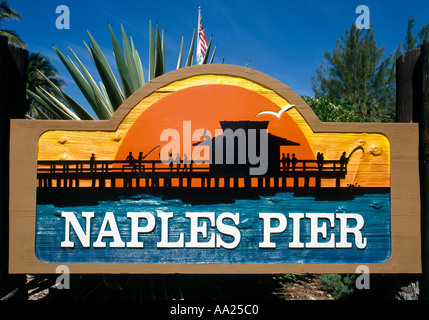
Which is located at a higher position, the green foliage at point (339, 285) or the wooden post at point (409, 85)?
the wooden post at point (409, 85)

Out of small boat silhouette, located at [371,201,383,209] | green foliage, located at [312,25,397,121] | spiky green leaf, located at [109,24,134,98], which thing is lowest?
small boat silhouette, located at [371,201,383,209]

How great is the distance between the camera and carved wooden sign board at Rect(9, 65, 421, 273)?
2109mm

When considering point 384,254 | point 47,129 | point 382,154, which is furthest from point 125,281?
point 382,154

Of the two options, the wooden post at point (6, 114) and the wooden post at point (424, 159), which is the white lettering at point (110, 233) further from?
the wooden post at point (424, 159)

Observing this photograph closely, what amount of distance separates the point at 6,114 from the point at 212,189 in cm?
153

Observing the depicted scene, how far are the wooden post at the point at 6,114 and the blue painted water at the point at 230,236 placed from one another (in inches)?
8.5

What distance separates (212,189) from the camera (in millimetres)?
2119

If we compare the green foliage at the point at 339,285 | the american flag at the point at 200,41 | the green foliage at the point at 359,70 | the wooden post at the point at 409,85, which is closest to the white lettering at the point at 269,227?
the wooden post at the point at 409,85

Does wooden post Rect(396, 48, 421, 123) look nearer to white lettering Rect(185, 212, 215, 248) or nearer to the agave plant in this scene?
white lettering Rect(185, 212, 215, 248)

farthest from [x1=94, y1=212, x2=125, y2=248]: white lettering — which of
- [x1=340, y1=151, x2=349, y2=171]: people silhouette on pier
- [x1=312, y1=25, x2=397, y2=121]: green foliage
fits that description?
[x1=312, y1=25, x2=397, y2=121]: green foliage

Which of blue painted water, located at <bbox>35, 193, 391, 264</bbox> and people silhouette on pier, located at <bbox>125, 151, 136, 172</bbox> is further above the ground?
people silhouette on pier, located at <bbox>125, 151, 136, 172</bbox>

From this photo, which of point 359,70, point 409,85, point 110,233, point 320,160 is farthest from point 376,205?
point 359,70

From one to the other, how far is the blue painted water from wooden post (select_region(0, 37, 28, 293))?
216 millimetres

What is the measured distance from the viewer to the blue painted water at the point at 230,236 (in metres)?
2.11
